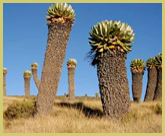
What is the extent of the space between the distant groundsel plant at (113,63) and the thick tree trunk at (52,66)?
9.56 ft

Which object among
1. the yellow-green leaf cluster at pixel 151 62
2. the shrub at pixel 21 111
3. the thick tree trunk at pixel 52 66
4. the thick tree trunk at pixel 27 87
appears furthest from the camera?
the thick tree trunk at pixel 27 87

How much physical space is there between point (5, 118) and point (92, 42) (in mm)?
7258

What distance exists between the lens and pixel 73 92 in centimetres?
3691

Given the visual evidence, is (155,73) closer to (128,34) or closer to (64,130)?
(128,34)

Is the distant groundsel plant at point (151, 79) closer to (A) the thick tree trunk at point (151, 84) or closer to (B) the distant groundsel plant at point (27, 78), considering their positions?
(A) the thick tree trunk at point (151, 84)

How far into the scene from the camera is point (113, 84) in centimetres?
1452

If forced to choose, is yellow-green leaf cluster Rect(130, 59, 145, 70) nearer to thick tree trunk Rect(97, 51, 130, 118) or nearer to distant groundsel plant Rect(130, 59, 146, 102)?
distant groundsel plant Rect(130, 59, 146, 102)

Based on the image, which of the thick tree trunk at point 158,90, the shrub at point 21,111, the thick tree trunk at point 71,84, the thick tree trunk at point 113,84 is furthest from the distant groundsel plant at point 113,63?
the thick tree trunk at point 71,84

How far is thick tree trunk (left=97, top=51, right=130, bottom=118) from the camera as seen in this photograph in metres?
14.4

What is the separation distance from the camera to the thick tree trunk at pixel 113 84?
14445mm

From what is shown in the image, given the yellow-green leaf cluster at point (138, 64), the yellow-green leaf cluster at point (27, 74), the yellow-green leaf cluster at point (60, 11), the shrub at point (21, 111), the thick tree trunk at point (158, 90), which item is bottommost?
the shrub at point (21, 111)

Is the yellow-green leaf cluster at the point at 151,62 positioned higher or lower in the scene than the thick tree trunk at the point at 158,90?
higher

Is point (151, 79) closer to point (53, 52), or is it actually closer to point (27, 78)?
point (53, 52)

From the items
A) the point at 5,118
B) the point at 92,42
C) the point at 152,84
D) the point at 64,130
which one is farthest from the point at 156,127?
the point at 152,84
